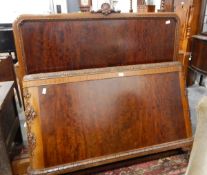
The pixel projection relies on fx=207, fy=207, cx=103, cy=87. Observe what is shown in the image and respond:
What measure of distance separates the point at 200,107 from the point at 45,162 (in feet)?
3.33

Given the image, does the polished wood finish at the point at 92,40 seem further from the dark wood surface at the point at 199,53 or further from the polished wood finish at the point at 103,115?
the dark wood surface at the point at 199,53

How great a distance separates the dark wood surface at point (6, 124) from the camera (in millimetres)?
1325

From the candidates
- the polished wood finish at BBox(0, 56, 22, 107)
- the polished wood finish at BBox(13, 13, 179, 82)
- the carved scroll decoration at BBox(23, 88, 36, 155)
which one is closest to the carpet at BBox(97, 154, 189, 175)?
the carved scroll decoration at BBox(23, 88, 36, 155)

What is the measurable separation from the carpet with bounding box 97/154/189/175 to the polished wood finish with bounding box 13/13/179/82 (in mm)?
803

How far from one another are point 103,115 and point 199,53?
211 cm

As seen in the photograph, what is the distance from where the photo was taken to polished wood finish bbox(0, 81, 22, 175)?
4.35ft

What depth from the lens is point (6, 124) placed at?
56.9 inches

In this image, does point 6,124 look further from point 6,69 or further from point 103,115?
point 6,69

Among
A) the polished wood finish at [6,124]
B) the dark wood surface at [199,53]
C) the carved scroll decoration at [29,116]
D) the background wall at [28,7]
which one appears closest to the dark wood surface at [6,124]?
the polished wood finish at [6,124]

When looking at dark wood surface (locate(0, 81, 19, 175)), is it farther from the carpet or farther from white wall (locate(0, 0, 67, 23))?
white wall (locate(0, 0, 67, 23))

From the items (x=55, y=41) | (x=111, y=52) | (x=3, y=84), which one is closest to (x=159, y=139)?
(x=111, y=52)

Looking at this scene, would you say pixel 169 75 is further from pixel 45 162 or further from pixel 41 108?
pixel 45 162

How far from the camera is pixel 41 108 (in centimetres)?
135

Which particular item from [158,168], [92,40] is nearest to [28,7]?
[92,40]
